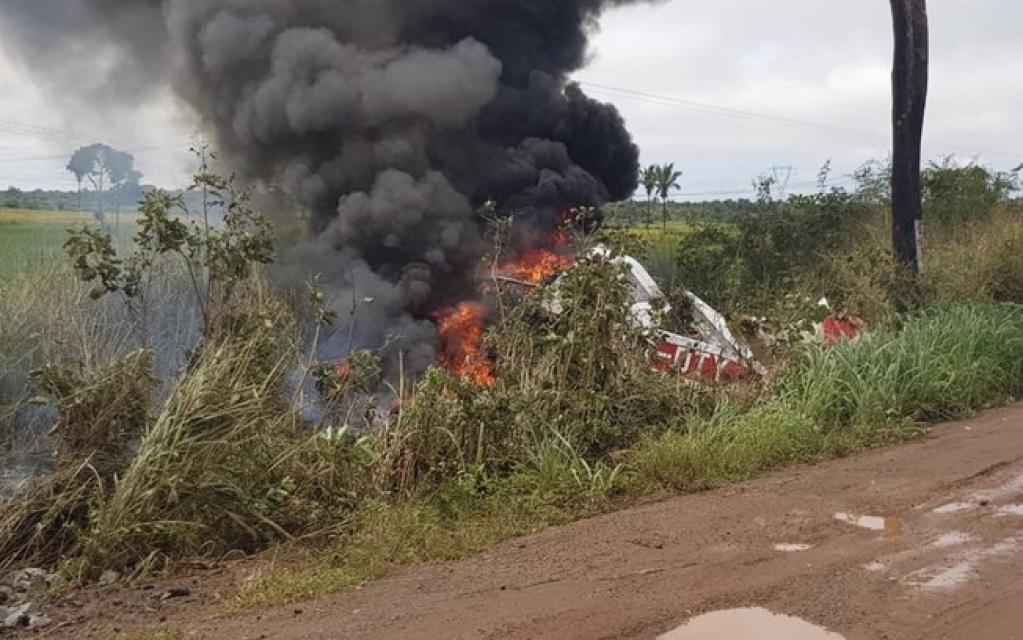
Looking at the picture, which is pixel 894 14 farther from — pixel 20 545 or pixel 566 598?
pixel 20 545

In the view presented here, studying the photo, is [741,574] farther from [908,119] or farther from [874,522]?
Answer: [908,119]

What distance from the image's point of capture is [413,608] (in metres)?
4.24

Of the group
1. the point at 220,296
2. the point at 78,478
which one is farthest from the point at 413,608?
the point at 220,296

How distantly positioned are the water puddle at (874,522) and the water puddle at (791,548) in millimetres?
496

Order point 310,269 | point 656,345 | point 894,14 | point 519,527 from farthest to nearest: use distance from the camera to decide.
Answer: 1. point 310,269
2. point 894,14
3. point 656,345
4. point 519,527

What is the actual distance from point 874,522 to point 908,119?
7.54m

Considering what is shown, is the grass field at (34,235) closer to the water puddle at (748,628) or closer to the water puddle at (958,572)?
the water puddle at (748,628)

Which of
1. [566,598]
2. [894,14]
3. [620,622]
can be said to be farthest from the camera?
[894,14]

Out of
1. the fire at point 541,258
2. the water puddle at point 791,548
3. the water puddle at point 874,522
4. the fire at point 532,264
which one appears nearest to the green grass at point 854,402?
the water puddle at point 874,522

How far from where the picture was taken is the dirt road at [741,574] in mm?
3943

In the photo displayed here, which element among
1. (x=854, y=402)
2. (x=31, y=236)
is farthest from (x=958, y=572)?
(x=31, y=236)

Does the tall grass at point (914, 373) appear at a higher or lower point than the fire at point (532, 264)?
lower

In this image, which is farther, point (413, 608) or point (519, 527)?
point (519, 527)

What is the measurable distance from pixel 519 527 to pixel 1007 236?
32.7ft
